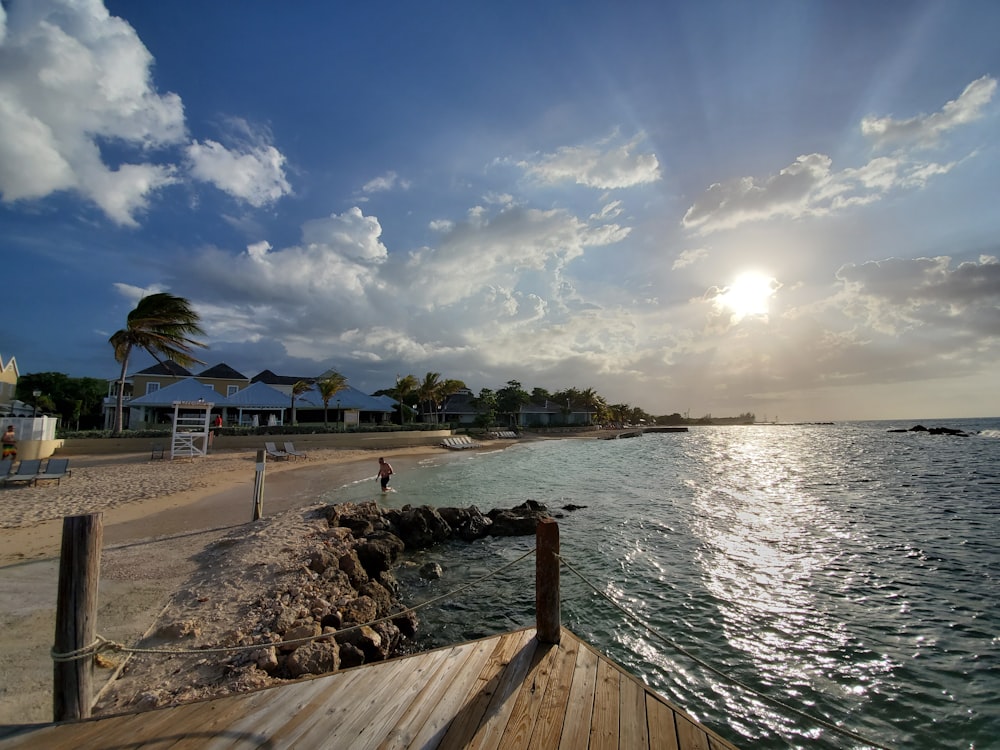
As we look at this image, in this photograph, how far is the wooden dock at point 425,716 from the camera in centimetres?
291

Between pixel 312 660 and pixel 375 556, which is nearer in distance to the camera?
pixel 312 660

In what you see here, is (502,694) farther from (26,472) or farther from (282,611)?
(26,472)

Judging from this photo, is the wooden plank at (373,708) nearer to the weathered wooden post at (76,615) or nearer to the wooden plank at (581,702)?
the wooden plank at (581,702)

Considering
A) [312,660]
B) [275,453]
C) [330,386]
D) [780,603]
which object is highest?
[330,386]

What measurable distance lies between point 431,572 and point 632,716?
710cm

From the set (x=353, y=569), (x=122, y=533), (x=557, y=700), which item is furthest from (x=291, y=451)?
(x=557, y=700)

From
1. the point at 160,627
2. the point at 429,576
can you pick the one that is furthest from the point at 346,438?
the point at 160,627

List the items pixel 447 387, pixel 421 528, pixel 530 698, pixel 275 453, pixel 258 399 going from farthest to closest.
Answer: pixel 447 387, pixel 258 399, pixel 275 453, pixel 421 528, pixel 530 698

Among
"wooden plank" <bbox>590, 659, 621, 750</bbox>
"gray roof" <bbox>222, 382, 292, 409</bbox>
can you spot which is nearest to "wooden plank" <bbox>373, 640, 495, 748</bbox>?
"wooden plank" <bbox>590, 659, 621, 750</bbox>

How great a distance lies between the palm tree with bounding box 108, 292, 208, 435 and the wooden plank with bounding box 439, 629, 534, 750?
1160 inches

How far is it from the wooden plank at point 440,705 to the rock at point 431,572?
19.1 feet

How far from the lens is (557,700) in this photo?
3398 millimetres

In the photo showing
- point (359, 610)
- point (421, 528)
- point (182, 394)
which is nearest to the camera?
point (359, 610)

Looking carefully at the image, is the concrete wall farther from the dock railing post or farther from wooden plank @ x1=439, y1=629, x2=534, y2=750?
the dock railing post
